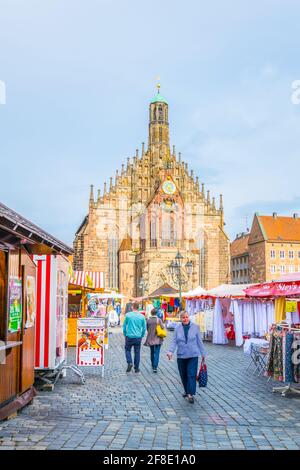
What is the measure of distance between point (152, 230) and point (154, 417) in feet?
155

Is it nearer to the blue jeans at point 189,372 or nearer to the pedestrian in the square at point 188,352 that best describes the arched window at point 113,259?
the pedestrian in the square at point 188,352

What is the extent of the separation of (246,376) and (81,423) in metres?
5.92

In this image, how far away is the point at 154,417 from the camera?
7.68m

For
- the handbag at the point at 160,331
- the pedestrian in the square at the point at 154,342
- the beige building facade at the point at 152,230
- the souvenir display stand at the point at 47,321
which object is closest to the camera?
the souvenir display stand at the point at 47,321

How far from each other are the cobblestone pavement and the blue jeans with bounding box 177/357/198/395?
9.4 inches

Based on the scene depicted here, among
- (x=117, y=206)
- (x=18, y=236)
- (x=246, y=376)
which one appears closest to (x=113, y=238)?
(x=117, y=206)

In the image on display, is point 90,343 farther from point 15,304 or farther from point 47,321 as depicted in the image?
point 15,304

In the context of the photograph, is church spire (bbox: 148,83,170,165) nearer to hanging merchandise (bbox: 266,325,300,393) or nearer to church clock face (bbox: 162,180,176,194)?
church clock face (bbox: 162,180,176,194)

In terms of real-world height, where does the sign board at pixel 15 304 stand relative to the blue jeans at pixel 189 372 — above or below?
above

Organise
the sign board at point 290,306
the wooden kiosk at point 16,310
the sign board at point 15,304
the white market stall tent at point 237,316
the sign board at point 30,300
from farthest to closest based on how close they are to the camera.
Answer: the white market stall tent at point 237,316 → the sign board at point 290,306 → the sign board at point 30,300 → the sign board at point 15,304 → the wooden kiosk at point 16,310

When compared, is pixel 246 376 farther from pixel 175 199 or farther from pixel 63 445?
pixel 175 199

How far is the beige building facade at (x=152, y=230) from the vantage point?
5381cm

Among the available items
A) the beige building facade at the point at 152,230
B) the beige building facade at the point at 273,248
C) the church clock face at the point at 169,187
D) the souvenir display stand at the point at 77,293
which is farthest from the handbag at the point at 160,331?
the beige building facade at the point at 273,248

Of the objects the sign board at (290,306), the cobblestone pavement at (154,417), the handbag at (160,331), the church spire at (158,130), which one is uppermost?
the church spire at (158,130)
